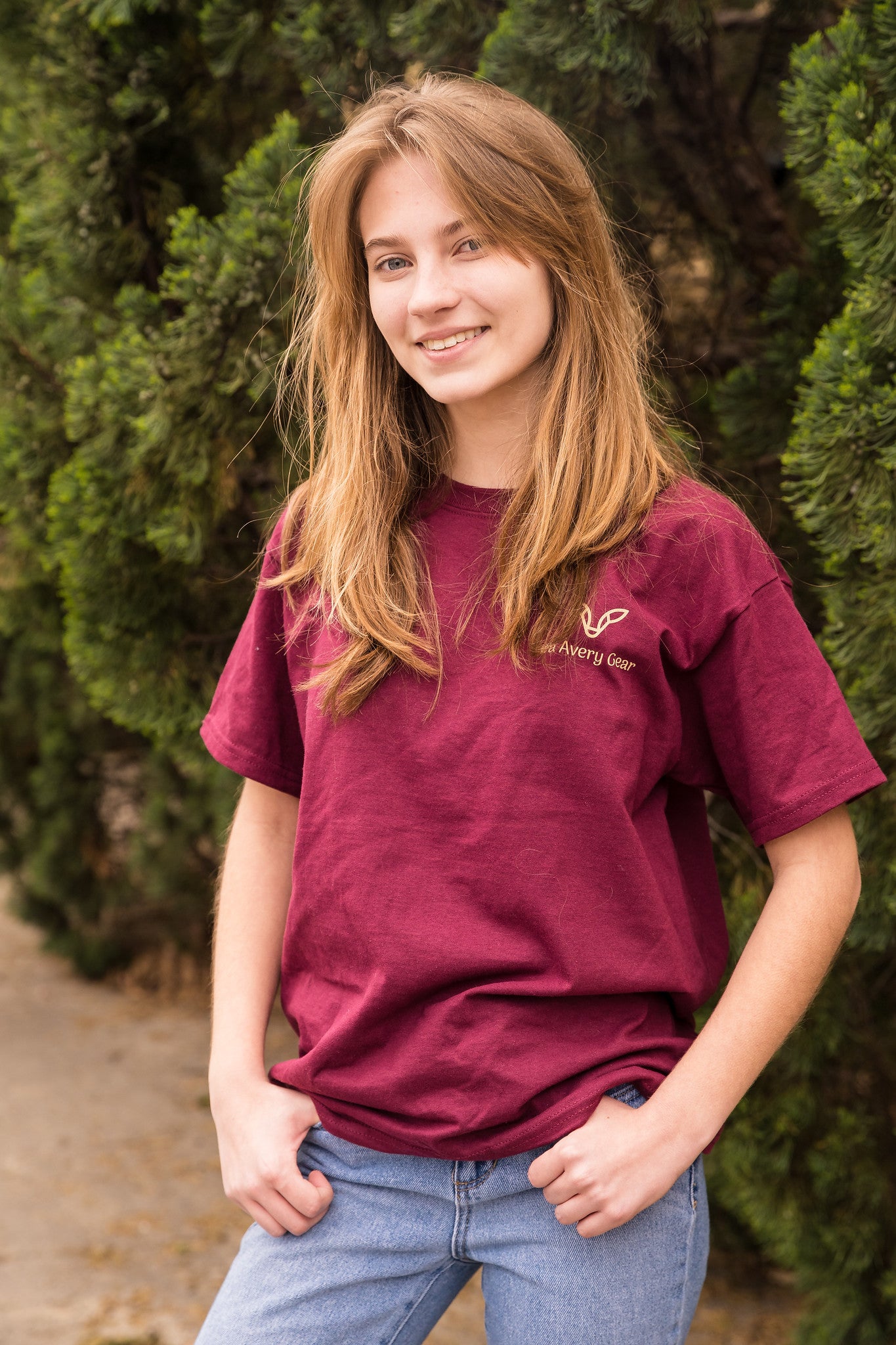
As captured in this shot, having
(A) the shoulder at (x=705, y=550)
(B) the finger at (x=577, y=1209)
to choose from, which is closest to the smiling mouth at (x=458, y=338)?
(A) the shoulder at (x=705, y=550)

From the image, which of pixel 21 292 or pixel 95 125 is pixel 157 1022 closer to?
pixel 21 292

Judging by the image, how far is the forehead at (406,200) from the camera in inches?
60.4

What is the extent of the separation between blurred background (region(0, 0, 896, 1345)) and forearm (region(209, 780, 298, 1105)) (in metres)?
0.70

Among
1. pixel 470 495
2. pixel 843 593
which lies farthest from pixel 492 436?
pixel 843 593

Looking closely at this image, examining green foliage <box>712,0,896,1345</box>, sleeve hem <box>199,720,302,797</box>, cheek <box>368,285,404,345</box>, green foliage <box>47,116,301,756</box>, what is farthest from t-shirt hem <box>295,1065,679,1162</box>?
green foliage <box>47,116,301,756</box>

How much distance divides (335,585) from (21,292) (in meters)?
1.49

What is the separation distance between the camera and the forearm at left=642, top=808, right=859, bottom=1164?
4.47 ft

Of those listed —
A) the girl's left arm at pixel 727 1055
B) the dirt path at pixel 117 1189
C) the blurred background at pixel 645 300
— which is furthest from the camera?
the dirt path at pixel 117 1189

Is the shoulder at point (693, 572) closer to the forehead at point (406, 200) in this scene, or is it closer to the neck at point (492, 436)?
the neck at point (492, 436)

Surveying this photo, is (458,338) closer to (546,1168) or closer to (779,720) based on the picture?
(779,720)

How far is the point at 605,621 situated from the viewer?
4.74ft

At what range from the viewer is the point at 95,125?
2400 mm

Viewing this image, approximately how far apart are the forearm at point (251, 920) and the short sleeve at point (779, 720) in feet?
2.08

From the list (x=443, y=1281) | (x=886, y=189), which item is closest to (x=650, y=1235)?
(x=443, y=1281)
